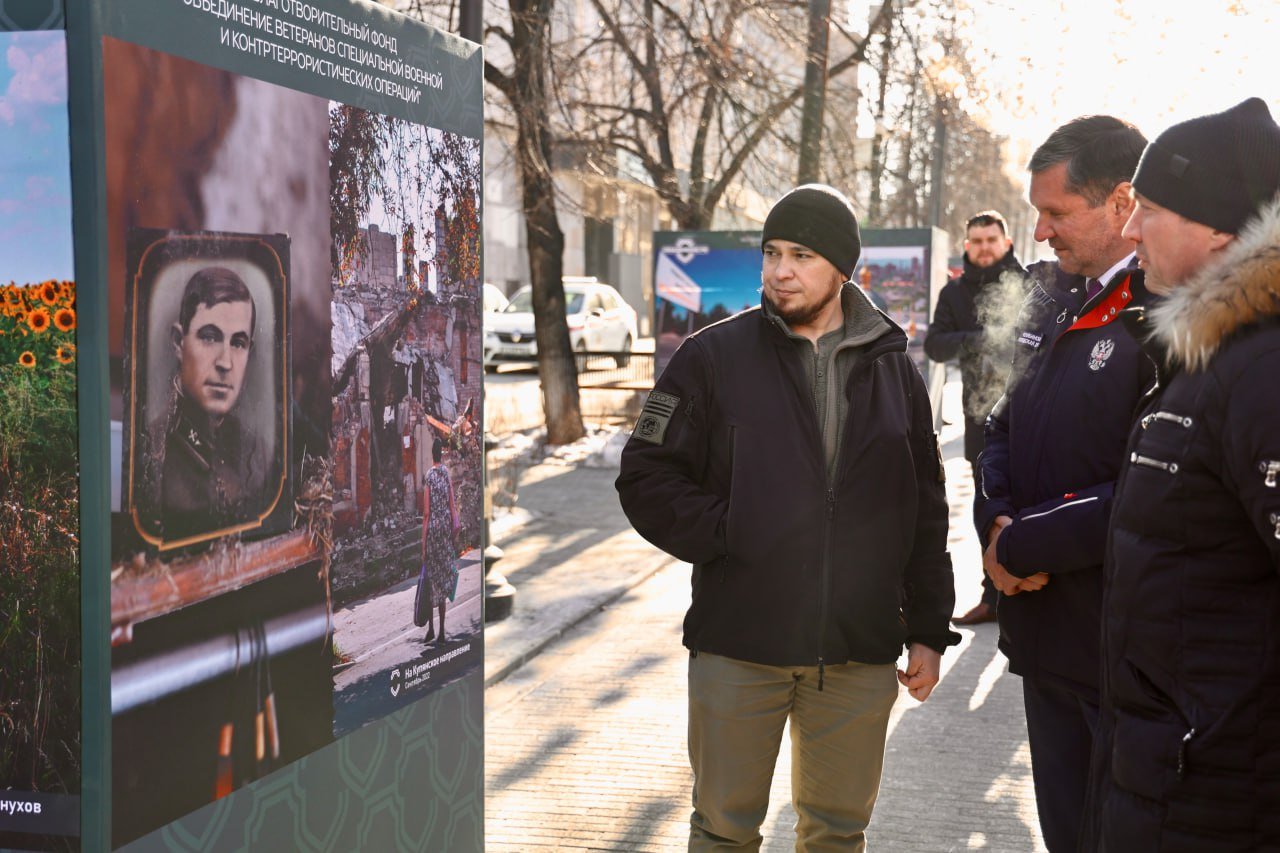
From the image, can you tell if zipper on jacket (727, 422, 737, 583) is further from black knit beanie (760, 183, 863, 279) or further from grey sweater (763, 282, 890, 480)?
black knit beanie (760, 183, 863, 279)

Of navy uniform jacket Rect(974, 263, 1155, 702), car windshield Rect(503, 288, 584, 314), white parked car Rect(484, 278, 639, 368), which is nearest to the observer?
navy uniform jacket Rect(974, 263, 1155, 702)

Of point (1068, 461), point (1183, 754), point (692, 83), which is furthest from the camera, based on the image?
point (692, 83)

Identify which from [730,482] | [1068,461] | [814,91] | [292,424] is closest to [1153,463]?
[1068,461]

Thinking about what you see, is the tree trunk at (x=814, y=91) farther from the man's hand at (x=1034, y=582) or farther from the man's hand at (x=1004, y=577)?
the man's hand at (x=1034, y=582)

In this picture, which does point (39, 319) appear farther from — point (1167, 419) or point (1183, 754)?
point (1183, 754)

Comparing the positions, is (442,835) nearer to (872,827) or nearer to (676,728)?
(872,827)

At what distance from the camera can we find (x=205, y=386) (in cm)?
276

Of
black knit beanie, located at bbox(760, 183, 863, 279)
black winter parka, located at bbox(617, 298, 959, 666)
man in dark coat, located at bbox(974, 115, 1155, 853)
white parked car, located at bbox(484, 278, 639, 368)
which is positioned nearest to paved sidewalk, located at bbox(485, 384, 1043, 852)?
man in dark coat, located at bbox(974, 115, 1155, 853)

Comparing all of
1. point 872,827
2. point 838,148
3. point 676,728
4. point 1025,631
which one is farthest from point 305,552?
point 838,148

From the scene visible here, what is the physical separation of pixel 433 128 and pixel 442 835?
180 cm

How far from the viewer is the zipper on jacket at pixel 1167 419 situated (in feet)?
7.62

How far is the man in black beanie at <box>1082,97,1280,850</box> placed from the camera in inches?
87.5

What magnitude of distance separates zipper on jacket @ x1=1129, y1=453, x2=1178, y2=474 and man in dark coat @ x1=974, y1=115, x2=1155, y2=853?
2.14 feet

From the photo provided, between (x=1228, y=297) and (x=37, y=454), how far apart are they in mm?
2025
